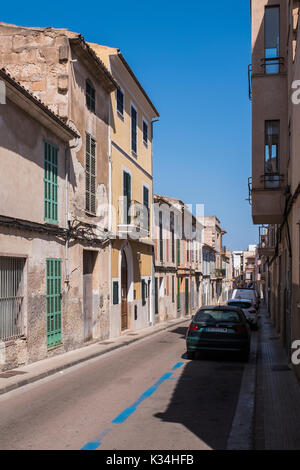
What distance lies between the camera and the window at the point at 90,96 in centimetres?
1742

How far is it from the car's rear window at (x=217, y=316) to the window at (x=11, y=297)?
469 cm

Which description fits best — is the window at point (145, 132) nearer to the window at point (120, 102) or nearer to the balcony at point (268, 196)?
the window at point (120, 102)

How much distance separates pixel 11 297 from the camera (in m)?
11.9

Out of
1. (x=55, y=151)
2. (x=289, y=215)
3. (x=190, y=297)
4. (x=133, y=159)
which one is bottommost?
(x=190, y=297)

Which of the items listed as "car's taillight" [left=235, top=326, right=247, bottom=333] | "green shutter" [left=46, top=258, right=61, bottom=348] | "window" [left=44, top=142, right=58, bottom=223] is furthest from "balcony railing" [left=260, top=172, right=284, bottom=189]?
"green shutter" [left=46, top=258, right=61, bottom=348]

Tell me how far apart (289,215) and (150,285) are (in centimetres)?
1489

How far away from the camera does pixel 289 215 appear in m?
13.6

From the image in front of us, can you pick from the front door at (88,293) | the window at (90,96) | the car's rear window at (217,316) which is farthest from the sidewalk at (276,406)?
the window at (90,96)

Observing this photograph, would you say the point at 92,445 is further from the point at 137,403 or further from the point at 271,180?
the point at 271,180

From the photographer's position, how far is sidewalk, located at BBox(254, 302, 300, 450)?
21.5 feet

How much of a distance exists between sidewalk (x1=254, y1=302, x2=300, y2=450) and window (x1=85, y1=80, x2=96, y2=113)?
977 cm
